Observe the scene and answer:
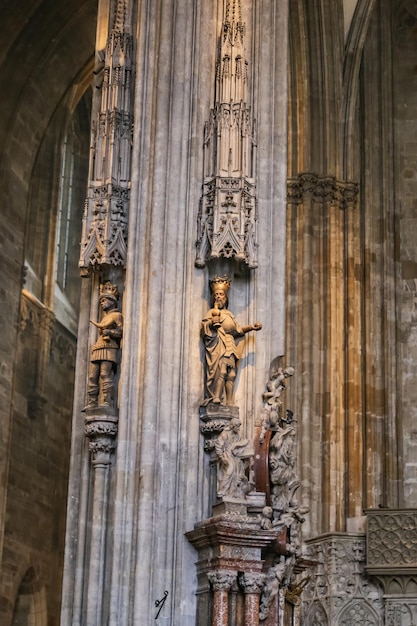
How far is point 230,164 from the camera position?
12.9 meters

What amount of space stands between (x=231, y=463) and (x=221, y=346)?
1.17 meters

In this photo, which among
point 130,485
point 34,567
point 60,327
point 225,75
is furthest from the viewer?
point 60,327

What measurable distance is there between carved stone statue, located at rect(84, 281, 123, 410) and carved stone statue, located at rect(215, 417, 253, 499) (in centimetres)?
127

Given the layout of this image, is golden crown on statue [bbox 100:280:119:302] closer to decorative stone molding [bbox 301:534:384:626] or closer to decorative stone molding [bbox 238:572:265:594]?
decorative stone molding [bbox 238:572:265:594]

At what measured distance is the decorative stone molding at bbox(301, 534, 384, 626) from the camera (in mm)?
18844

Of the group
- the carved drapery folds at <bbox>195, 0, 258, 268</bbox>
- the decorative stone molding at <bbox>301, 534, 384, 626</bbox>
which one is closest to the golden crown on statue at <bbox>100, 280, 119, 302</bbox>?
the carved drapery folds at <bbox>195, 0, 258, 268</bbox>

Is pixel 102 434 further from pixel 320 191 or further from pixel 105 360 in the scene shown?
pixel 320 191

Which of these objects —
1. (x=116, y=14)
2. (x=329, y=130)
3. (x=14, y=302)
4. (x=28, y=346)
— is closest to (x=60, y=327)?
(x=28, y=346)

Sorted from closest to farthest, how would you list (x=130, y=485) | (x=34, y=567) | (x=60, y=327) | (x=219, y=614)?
(x=219, y=614) < (x=130, y=485) < (x=34, y=567) < (x=60, y=327)

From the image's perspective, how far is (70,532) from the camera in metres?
12.5

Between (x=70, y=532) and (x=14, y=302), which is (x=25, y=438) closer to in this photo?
(x=14, y=302)

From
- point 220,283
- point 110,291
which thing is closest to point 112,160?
point 110,291

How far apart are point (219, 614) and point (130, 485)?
1549 millimetres

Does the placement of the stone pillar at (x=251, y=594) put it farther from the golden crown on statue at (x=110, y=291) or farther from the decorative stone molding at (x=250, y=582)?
the golden crown on statue at (x=110, y=291)
